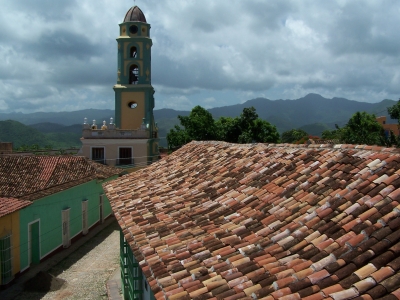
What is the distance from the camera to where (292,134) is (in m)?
60.6

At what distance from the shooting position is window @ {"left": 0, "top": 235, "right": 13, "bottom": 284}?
12.4 meters

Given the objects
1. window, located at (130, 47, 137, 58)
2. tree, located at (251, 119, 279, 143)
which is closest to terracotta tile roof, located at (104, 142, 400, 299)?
window, located at (130, 47, 137, 58)

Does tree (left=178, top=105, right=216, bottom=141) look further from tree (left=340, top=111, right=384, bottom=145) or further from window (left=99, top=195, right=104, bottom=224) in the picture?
window (left=99, top=195, right=104, bottom=224)

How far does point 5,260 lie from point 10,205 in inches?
60.4

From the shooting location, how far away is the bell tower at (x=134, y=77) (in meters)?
29.6

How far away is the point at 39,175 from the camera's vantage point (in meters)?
17.4

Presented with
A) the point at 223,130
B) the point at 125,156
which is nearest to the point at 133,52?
the point at 125,156

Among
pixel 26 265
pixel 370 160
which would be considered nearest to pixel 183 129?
pixel 26 265

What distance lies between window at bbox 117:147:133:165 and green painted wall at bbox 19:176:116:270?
6.80 metres

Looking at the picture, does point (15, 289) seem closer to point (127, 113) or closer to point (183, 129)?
point (127, 113)

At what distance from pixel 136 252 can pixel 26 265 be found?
33.6 feet

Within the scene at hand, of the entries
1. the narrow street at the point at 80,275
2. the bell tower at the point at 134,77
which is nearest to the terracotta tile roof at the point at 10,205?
the narrow street at the point at 80,275

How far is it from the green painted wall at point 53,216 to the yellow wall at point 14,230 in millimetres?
282

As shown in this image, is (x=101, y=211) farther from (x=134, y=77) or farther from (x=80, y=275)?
(x=134, y=77)
